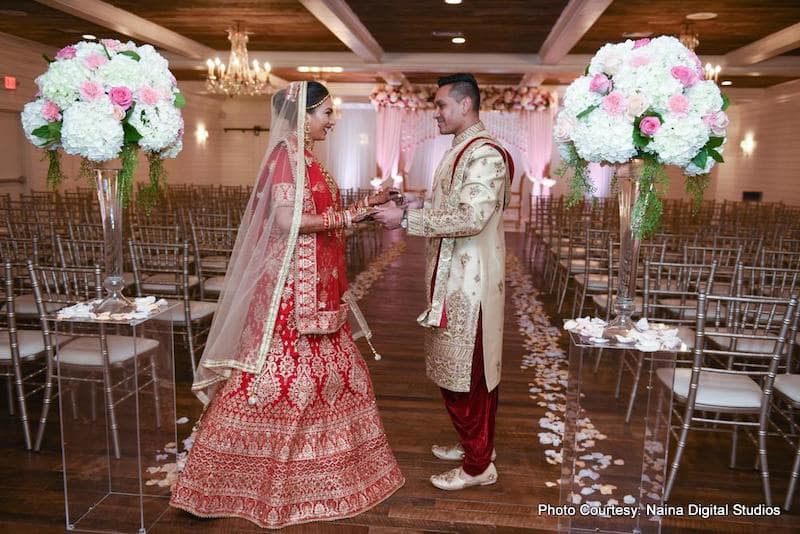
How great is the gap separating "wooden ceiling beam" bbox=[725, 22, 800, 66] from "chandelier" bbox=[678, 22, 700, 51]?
1.04m

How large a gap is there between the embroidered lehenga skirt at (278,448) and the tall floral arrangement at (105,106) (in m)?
0.82

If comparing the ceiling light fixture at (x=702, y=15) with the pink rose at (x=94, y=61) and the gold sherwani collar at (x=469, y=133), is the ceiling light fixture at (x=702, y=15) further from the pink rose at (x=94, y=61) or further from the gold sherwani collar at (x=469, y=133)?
the pink rose at (x=94, y=61)

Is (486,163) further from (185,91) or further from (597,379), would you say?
(185,91)

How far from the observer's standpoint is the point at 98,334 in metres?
2.75

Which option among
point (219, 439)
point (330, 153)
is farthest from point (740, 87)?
point (219, 439)

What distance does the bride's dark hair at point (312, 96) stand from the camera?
270 centimetres

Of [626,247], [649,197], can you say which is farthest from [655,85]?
[626,247]

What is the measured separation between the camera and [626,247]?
2551mm

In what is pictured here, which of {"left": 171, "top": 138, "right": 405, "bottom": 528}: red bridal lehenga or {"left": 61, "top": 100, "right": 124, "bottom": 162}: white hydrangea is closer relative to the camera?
{"left": 61, "top": 100, "right": 124, "bottom": 162}: white hydrangea

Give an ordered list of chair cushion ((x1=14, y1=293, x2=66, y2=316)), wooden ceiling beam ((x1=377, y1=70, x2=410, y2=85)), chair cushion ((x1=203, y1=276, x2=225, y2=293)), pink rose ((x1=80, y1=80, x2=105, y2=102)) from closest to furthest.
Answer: pink rose ((x1=80, y1=80, x2=105, y2=102))
chair cushion ((x1=14, y1=293, x2=66, y2=316))
chair cushion ((x1=203, y1=276, x2=225, y2=293))
wooden ceiling beam ((x1=377, y1=70, x2=410, y2=85))

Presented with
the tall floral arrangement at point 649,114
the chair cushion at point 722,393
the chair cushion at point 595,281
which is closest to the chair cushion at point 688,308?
the chair cushion at point 595,281

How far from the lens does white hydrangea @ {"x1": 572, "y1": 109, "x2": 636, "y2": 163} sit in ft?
7.51

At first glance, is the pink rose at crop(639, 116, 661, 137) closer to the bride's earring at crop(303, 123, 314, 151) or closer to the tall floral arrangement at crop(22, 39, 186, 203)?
the bride's earring at crop(303, 123, 314, 151)

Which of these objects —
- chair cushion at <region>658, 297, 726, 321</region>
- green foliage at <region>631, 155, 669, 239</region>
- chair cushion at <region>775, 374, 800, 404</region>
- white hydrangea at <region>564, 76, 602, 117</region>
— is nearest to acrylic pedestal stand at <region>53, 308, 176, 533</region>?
white hydrangea at <region>564, 76, 602, 117</region>
